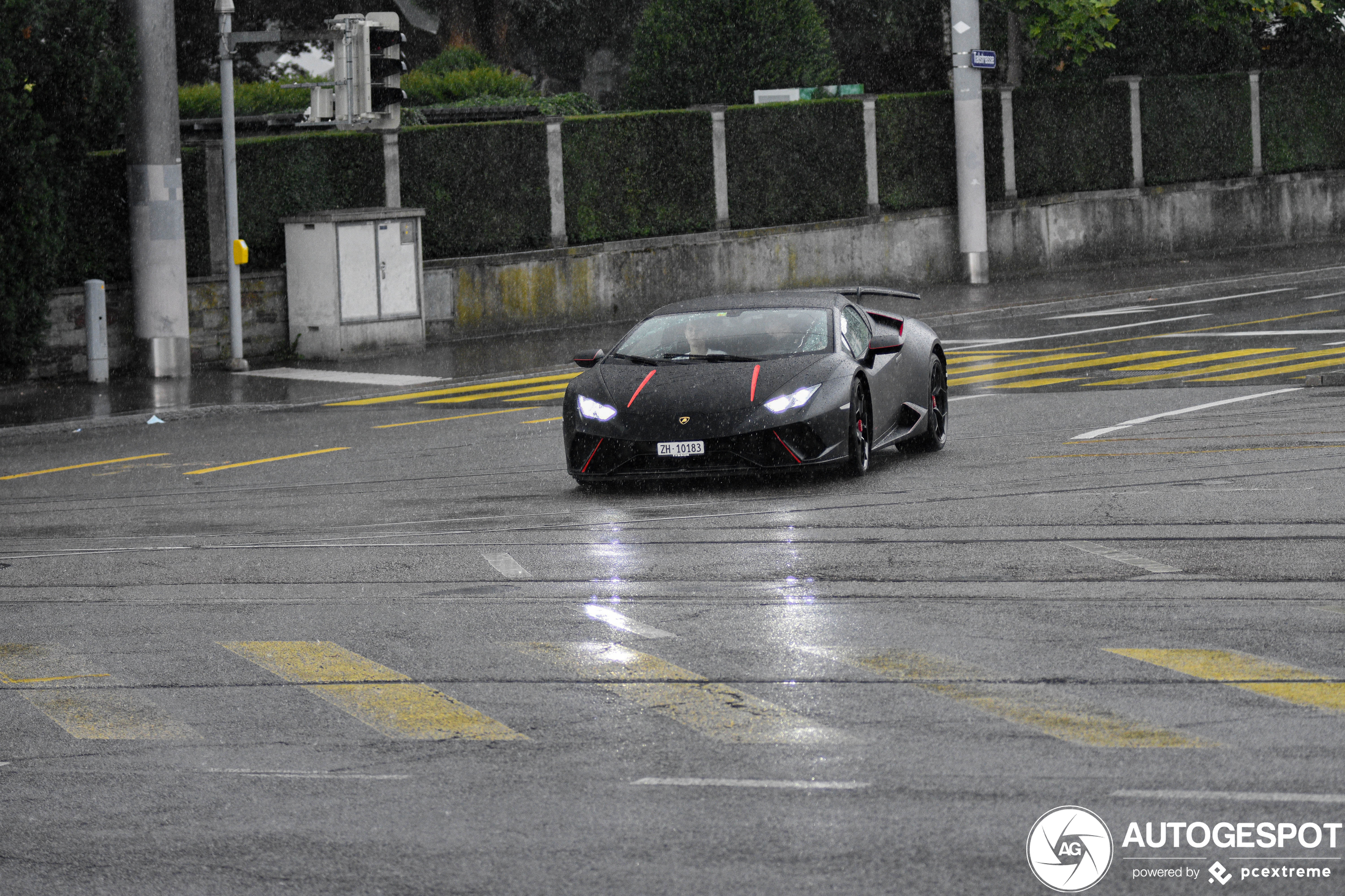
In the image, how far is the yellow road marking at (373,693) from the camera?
712 centimetres

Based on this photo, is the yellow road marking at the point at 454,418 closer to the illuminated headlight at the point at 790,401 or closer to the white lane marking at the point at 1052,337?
the illuminated headlight at the point at 790,401

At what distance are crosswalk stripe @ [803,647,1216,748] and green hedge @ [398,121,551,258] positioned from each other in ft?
67.3

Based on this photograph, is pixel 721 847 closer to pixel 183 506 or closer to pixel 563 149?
pixel 183 506

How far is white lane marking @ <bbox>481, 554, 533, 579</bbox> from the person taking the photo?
10234 mm

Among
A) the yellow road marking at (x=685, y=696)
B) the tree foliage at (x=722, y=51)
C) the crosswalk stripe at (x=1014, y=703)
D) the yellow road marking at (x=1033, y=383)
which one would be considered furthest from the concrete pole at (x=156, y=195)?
the crosswalk stripe at (x=1014, y=703)

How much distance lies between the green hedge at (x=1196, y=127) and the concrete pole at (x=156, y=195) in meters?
21.2

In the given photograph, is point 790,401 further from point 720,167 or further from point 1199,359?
point 720,167

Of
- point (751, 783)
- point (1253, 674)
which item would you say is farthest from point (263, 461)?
point (751, 783)

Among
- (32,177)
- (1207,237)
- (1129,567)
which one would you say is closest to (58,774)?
(1129,567)

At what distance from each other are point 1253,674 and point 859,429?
614 cm

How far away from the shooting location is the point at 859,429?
13453mm

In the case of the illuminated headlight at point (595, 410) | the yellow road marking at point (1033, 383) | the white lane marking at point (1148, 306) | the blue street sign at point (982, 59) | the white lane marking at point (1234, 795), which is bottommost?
the white lane marking at point (1234, 795)

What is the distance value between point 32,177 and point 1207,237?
25014 millimetres

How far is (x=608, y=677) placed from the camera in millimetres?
7855
